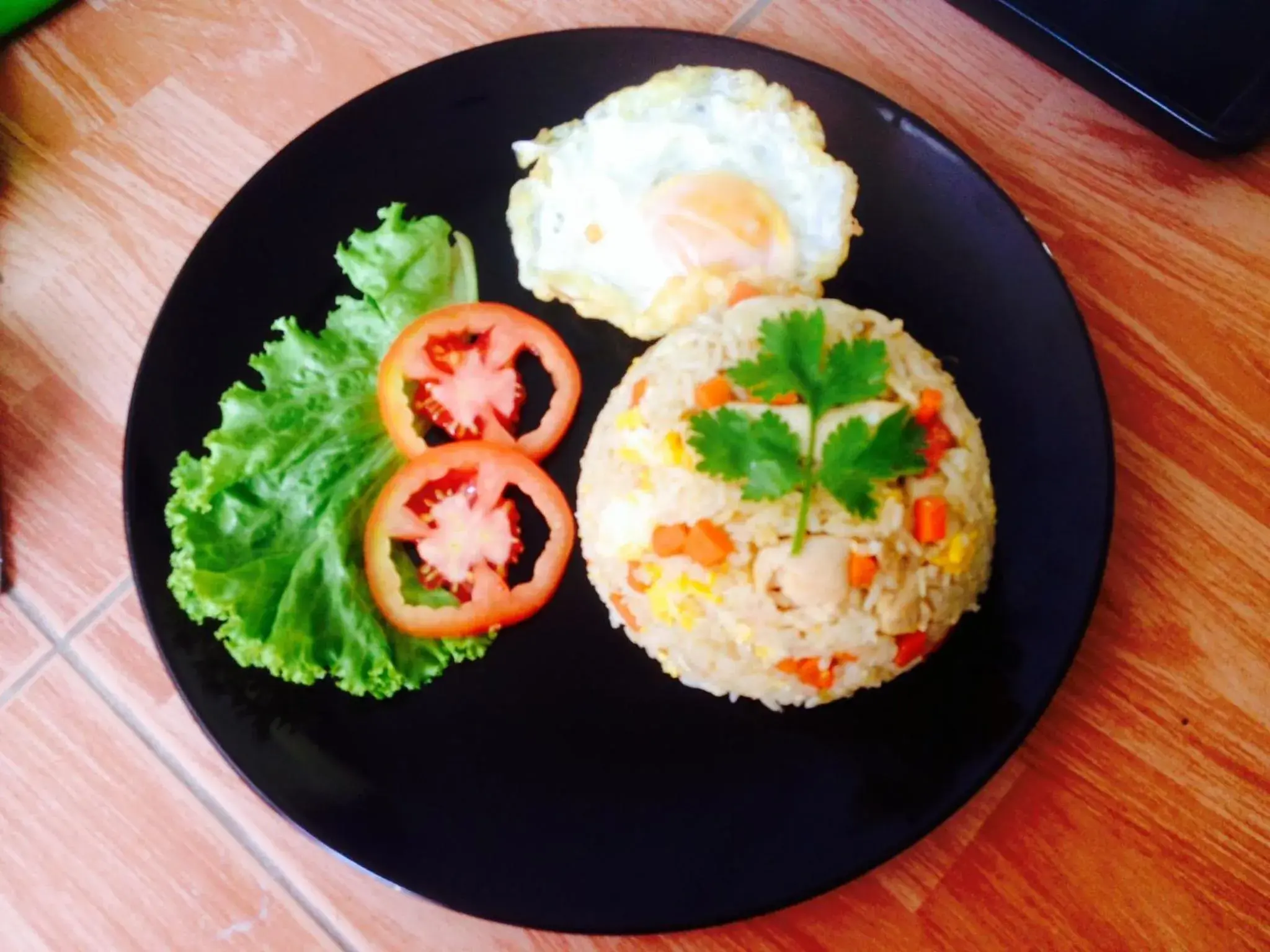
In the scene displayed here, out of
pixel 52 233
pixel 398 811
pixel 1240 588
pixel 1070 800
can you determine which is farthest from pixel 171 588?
pixel 1240 588

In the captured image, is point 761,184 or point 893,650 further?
point 761,184

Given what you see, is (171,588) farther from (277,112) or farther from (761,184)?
(761,184)

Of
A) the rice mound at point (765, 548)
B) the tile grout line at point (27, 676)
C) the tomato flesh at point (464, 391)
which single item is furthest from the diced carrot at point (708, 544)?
the tile grout line at point (27, 676)

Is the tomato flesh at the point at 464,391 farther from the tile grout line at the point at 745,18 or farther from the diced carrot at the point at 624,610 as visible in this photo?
the tile grout line at the point at 745,18

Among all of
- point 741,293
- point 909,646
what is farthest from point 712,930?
point 741,293

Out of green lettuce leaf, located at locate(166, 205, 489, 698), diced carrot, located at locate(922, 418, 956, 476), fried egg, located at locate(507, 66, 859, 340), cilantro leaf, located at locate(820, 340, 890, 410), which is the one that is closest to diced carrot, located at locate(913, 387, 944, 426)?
diced carrot, located at locate(922, 418, 956, 476)

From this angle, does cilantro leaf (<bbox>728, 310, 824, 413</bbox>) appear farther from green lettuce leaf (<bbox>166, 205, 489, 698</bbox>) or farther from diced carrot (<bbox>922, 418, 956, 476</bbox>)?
green lettuce leaf (<bbox>166, 205, 489, 698</bbox>)
